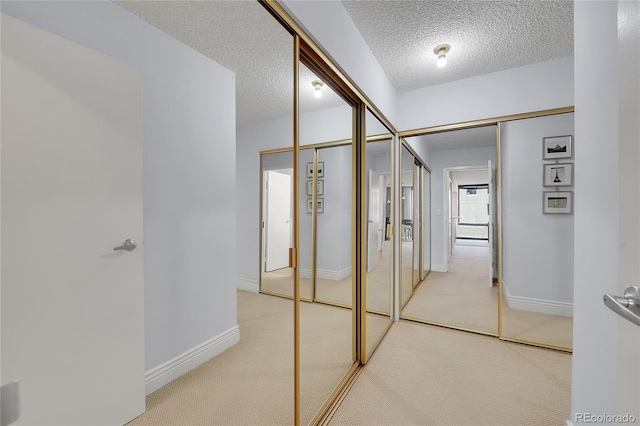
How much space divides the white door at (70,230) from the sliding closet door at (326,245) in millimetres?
997

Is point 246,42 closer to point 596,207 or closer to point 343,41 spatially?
point 343,41

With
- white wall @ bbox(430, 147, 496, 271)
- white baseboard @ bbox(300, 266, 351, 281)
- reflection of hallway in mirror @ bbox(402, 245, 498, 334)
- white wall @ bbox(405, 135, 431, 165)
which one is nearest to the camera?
white baseboard @ bbox(300, 266, 351, 281)

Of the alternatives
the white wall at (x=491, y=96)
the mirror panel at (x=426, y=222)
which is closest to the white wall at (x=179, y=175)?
the white wall at (x=491, y=96)

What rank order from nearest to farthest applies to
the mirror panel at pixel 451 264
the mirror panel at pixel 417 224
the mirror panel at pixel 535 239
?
the mirror panel at pixel 535 239, the mirror panel at pixel 451 264, the mirror panel at pixel 417 224

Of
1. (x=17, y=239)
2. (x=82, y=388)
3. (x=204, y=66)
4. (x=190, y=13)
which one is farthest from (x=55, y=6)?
(x=82, y=388)

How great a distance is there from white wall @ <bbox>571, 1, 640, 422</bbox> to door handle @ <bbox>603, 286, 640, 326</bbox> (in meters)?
0.63

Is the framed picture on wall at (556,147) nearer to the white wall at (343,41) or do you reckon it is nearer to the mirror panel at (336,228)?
the white wall at (343,41)

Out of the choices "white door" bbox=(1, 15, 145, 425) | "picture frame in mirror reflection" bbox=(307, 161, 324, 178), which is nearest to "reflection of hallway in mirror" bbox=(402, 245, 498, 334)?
"picture frame in mirror reflection" bbox=(307, 161, 324, 178)

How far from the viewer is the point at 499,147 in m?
2.70

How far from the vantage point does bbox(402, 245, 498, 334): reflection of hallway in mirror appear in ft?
9.58

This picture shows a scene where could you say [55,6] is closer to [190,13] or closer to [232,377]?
[190,13]

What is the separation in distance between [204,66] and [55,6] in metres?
0.77

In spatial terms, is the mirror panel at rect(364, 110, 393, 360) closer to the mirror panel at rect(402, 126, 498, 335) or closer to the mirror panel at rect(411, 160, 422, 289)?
the mirror panel at rect(402, 126, 498, 335)

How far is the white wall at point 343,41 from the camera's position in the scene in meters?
1.35
